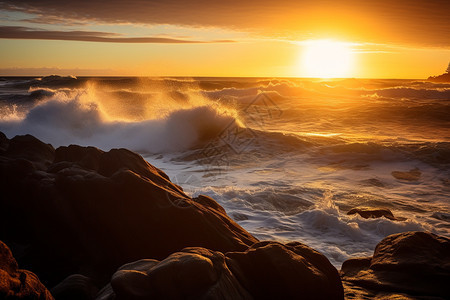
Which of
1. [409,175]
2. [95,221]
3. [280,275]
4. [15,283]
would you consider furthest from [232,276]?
[409,175]

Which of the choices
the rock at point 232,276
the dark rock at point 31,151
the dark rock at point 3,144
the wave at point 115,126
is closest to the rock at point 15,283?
the rock at point 232,276

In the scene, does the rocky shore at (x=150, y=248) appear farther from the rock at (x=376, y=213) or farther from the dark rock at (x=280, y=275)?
the rock at (x=376, y=213)

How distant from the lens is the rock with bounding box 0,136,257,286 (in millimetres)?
4172

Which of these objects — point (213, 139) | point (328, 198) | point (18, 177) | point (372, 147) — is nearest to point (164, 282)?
point (18, 177)

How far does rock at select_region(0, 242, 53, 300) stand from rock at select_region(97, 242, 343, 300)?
1.65 feet

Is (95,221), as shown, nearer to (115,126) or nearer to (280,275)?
(280,275)

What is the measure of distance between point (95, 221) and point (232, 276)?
2.09 m

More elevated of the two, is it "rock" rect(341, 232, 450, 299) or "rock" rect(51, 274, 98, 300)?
"rock" rect(341, 232, 450, 299)

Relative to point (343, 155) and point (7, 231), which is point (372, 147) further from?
point (7, 231)

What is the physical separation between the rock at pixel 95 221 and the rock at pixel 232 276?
3.11ft

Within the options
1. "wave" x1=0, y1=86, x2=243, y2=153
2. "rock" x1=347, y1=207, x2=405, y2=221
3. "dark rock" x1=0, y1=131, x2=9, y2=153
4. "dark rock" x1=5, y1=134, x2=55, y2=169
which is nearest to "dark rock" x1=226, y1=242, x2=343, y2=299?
"dark rock" x1=5, y1=134, x2=55, y2=169

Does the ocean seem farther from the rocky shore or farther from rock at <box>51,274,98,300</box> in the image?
rock at <box>51,274,98,300</box>

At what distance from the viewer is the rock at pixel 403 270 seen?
344 cm

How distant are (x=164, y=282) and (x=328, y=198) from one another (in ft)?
20.9
